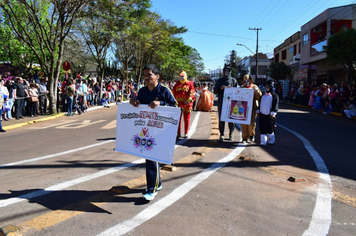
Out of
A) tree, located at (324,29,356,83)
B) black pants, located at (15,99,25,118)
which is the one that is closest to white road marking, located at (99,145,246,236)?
black pants, located at (15,99,25,118)

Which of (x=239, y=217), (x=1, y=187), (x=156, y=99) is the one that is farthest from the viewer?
(x=1, y=187)

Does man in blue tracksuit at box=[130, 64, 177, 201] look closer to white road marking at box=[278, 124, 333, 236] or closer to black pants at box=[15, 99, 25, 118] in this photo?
white road marking at box=[278, 124, 333, 236]

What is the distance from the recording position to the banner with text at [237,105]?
8734 millimetres

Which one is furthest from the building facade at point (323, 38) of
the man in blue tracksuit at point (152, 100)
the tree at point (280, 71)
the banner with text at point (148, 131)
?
the banner with text at point (148, 131)

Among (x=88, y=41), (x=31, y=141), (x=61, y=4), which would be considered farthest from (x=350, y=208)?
(x=88, y=41)

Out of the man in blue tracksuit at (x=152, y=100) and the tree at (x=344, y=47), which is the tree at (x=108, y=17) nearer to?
the tree at (x=344, y=47)

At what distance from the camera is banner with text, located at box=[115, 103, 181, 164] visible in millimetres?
4465

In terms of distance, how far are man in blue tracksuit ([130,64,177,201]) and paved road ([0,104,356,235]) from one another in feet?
0.65

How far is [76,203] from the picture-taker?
4.49m

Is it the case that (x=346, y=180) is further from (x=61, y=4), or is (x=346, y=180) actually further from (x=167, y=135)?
(x=61, y=4)

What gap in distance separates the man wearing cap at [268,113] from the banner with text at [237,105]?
38 cm

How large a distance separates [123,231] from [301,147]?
6431 mm

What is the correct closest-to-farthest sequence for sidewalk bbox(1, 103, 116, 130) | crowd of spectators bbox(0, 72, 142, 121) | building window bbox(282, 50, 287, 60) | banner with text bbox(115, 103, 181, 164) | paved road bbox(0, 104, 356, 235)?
1. paved road bbox(0, 104, 356, 235)
2. banner with text bbox(115, 103, 181, 164)
3. sidewalk bbox(1, 103, 116, 130)
4. crowd of spectators bbox(0, 72, 142, 121)
5. building window bbox(282, 50, 287, 60)

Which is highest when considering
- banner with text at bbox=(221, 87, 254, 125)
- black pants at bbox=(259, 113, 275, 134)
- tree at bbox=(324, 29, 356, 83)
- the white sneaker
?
tree at bbox=(324, 29, 356, 83)
